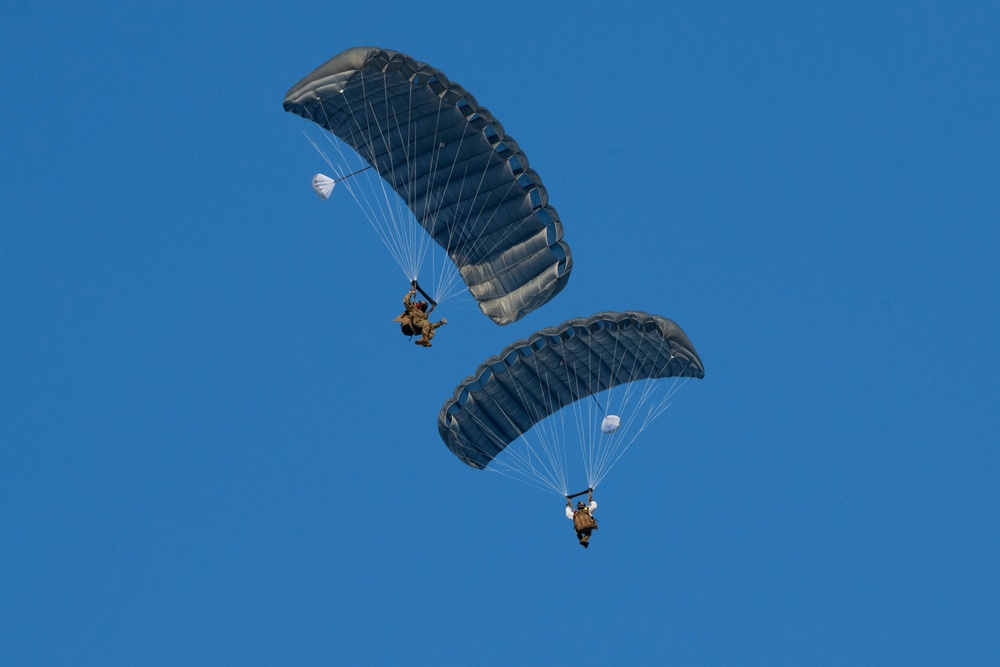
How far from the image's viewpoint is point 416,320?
3284cm

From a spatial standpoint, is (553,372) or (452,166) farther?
(553,372)

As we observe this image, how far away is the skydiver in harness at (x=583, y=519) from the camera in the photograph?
3288 cm

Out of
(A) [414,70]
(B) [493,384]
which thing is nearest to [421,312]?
(B) [493,384]

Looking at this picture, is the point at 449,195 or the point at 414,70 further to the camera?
the point at 449,195

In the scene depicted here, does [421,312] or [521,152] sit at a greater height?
[521,152]

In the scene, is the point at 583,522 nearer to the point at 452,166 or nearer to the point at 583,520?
the point at 583,520

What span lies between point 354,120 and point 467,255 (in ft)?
9.94

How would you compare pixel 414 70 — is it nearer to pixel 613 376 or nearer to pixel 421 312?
pixel 421 312

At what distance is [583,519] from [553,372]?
7.74 ft

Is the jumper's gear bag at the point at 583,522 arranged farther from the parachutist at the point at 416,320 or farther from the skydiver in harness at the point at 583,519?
the parachutist at the point at 416,320

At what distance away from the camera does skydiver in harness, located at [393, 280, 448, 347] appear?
108 feet

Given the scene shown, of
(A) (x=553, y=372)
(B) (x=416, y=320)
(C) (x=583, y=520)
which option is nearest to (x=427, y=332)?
(B) (x=416, y=320)

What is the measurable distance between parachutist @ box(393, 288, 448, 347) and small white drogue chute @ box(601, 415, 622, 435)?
123 inches

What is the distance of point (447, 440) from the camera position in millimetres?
33312
